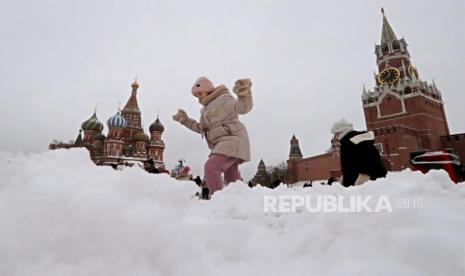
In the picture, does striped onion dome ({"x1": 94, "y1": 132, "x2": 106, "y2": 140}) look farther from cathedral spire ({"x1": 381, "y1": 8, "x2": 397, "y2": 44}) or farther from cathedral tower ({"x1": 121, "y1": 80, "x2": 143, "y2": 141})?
cathedral spire ({"x1": 381, "y1": 8, "x2": 397, "y2": 44})

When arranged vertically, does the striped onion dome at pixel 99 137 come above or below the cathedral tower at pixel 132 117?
below

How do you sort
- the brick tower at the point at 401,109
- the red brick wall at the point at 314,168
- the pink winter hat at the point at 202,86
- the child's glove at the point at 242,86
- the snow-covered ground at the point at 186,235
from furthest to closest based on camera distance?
1. the red brick wall at the point at 314,168
2. the brick tower at the point at 401,109
3. the pink winter hat at the point at 202,86
4. the child's glove at the point at 242,86
5. the snow-covered ground at the point at 186,235

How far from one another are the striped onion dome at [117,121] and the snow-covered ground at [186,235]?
3584cm

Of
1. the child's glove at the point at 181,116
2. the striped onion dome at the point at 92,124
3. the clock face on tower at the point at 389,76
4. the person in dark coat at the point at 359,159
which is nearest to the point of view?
the person in dark coat at the point at 359,159

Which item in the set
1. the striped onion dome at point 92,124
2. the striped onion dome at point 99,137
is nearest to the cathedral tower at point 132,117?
the striped onion dome at point 99,137

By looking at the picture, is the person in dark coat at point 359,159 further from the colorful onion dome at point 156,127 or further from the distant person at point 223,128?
the colorful onion dome at point 156,127

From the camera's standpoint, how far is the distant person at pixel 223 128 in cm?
375

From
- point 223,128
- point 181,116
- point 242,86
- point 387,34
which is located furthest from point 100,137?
point 387,34

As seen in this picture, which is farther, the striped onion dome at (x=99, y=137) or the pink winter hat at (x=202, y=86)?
the striped onion dome at (x=99, y=137)

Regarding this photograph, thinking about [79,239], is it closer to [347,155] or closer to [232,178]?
[232,178]

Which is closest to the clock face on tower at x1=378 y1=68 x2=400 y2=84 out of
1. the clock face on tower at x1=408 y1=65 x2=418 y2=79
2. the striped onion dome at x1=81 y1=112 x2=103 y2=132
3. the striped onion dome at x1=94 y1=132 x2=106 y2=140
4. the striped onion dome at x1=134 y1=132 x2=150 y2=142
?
the clock face on tower at x1=408 y1=65 x2=418 y2=79

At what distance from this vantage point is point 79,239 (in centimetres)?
112

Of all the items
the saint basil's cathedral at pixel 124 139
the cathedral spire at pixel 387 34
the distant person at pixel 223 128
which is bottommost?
the distant person at pixel 223 128

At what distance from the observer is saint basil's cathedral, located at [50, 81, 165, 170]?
3225 cm
